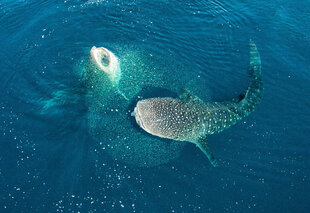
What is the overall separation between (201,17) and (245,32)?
8.70 ft

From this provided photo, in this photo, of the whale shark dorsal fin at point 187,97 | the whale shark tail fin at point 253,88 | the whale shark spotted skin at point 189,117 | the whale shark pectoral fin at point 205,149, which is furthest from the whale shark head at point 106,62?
the whale shark tail fin at point 253,88

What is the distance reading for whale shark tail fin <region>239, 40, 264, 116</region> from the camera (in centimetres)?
1081

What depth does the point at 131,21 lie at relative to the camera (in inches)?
557

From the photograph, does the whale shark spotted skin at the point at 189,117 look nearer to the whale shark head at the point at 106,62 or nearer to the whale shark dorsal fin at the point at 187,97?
the whale shark dorsal fin at the point at 187,97

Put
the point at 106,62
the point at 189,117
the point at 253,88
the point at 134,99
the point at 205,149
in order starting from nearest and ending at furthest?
the point at 205,149, the point at 189,117, the point at 134,99, the point at 253,88, the point at 106,62

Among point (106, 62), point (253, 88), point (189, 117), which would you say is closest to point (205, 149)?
point (189, 117)

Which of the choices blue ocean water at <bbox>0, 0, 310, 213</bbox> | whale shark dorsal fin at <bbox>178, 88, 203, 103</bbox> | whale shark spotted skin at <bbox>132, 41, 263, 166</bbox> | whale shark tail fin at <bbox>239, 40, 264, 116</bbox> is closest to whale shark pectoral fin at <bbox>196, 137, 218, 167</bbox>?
whale shark spotted skin at <bbox>132, 41, 263, 166</bbox>

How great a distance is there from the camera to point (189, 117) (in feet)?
31.1

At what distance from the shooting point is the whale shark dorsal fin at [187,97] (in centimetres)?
1023

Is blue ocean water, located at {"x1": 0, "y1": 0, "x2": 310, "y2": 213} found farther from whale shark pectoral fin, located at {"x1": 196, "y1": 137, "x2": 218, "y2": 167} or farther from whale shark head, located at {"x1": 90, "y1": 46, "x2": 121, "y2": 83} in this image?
whale shark head, located at {"x1": 90, "y1": 46, "x2": 121, "y2": 83}

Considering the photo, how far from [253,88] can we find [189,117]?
4001 millimetres

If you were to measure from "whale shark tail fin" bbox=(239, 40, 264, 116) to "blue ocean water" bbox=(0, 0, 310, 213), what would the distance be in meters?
0.30

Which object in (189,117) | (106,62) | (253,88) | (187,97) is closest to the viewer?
(189,117)

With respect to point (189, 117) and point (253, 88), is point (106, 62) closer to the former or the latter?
point (189, 117)
